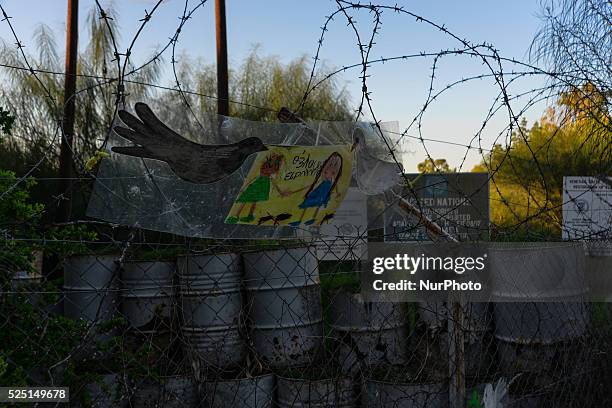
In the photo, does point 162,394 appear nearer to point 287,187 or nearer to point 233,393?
point 233,393

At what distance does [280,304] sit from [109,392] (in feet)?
2.76

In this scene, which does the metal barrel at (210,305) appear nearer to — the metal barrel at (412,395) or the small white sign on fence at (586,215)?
the metal barrel at (412,395)

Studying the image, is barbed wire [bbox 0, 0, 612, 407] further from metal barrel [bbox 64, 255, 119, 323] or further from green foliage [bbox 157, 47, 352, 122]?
green foliage [bbox 157, 47, 352, 122]

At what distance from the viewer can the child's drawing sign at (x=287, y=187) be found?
2848mm

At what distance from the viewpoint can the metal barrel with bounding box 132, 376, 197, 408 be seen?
2768 mm

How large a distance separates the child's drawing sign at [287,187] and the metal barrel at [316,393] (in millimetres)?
717

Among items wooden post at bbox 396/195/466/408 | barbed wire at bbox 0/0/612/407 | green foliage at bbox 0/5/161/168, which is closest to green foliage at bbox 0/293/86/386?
barbed wire at bbox 0/0/612/407

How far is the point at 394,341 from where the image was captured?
3.13 meters

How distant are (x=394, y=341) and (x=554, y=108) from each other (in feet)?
6.00

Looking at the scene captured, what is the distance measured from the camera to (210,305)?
290 cm

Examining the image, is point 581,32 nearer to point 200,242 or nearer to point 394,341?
point 394,341

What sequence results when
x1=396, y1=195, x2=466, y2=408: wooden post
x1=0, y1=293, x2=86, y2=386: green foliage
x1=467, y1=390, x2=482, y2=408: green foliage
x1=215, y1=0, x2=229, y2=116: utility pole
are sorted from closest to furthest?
x1=0, y1=293, x2=86, y2=386: green foliage < x1=396, y1=195, x2=466, y2=408: wooden post < x1=467, y1=390, x2=482, y2=408: green foliage < x1=215, y1=0, x2=229, y2=116: utility pole

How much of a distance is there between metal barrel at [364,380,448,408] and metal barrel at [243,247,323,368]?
0.38 meters

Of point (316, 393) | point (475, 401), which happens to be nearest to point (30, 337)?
point (316, 393)
